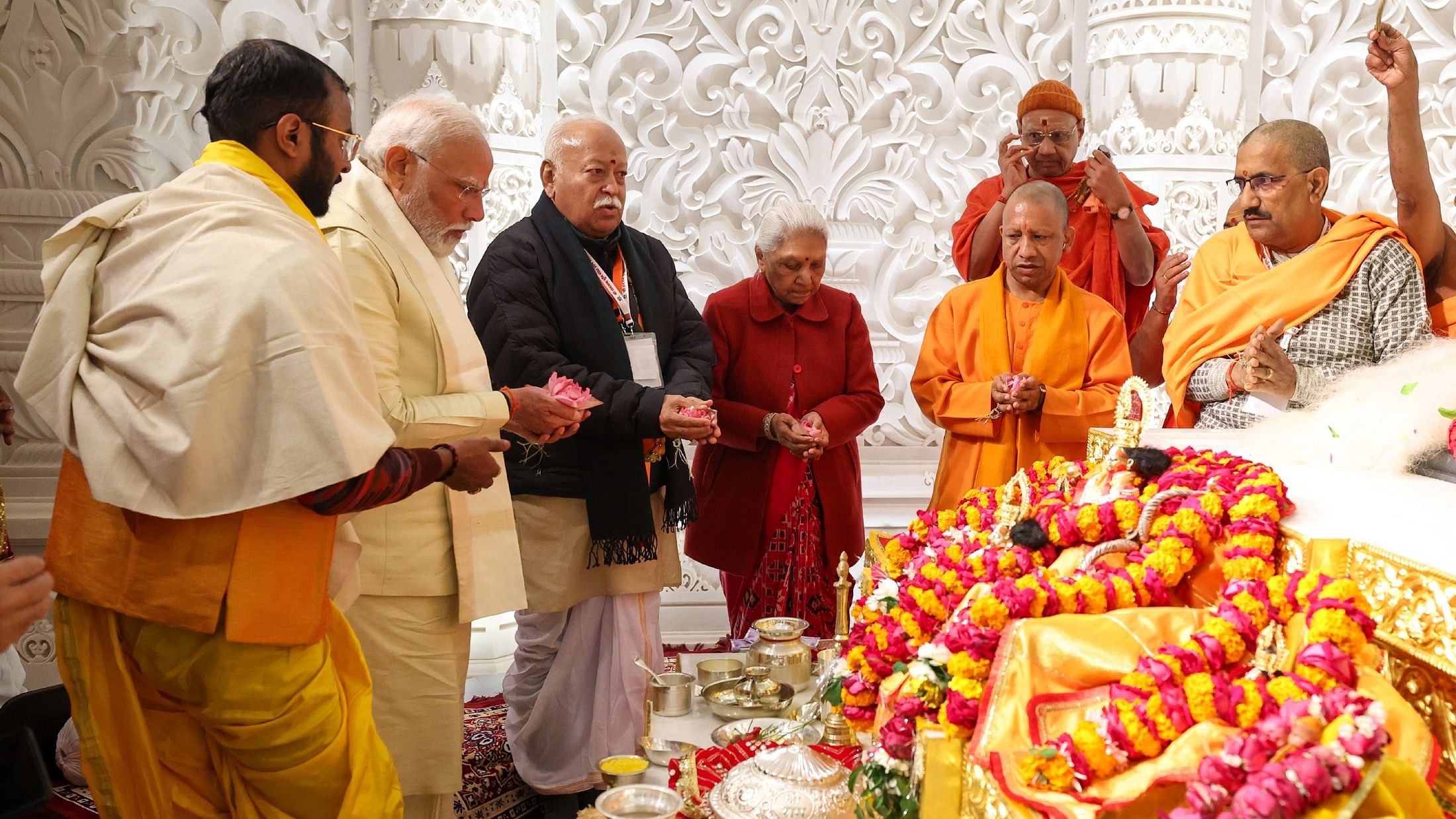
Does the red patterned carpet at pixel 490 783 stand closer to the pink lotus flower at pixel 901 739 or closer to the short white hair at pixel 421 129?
the short white hair at pixel 421 129

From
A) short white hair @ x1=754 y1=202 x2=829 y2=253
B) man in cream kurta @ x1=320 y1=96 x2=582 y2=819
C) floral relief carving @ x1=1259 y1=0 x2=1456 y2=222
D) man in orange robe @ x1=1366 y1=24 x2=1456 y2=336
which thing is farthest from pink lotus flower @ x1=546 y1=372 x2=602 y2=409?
floral relief carving @ x1=1259 y1=0 x2=1456 y2=222

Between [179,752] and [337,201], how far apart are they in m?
1.32

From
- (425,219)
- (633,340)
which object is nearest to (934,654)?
(425,219)

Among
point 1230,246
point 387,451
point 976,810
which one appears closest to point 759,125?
point 1230,246

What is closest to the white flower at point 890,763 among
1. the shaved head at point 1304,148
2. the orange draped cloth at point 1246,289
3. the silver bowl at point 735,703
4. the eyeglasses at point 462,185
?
the silver bowl at point 735,703

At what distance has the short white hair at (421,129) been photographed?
9.64 feet

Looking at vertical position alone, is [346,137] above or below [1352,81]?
below

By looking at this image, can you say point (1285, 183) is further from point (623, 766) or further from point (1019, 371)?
point (623, 766)

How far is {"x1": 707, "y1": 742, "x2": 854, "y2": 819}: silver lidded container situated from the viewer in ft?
6.29

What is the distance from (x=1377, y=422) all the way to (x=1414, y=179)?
1.33 meters

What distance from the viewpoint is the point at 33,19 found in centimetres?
470

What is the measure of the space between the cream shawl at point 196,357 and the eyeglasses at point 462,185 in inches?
31.2

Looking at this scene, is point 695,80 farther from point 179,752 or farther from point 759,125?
point 179,752

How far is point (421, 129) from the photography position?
9.64ft
